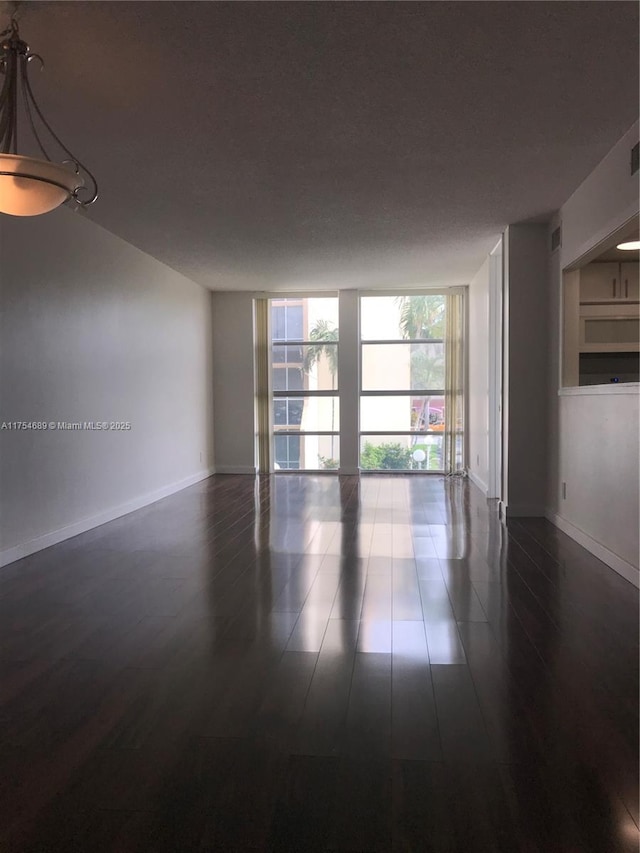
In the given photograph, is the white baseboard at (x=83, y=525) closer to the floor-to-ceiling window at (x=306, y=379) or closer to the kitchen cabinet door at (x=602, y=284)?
the floor-to-ceiling window at (x=306, y=379)

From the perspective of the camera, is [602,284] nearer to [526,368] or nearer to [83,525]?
[526,368]

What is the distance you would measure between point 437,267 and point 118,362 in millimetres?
4115

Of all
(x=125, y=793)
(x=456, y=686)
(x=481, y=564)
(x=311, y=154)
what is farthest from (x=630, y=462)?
(x=125, y=793)

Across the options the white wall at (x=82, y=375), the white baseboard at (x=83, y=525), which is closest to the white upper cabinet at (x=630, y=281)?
the white wall at (x=82, y=375)

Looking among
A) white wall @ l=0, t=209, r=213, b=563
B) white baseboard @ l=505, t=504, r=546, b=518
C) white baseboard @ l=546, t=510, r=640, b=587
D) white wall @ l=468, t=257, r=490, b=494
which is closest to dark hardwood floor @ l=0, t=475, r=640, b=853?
white baseboard @ l=546, t=510, r=640, b=587

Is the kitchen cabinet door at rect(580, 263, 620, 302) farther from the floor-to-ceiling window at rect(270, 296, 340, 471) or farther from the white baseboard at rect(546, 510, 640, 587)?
the floor-to-ceiling window at rect(270, 296, 340, 471)

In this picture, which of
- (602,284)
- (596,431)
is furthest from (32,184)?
(602,284)

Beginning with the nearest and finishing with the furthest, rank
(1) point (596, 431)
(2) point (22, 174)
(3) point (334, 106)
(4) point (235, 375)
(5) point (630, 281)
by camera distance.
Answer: (2) point (22, 174), (3) point (334, 106), (1) point (596, 431), (5) point (630, 281), (4) point (235, 375)

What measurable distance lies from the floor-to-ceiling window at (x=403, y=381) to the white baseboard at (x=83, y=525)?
3.15 meters

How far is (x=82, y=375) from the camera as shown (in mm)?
5414

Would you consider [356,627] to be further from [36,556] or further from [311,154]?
[311,154]

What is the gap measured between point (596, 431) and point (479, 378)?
3738 millimetres

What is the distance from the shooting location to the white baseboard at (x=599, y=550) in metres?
3.72

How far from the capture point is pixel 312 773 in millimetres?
1843
